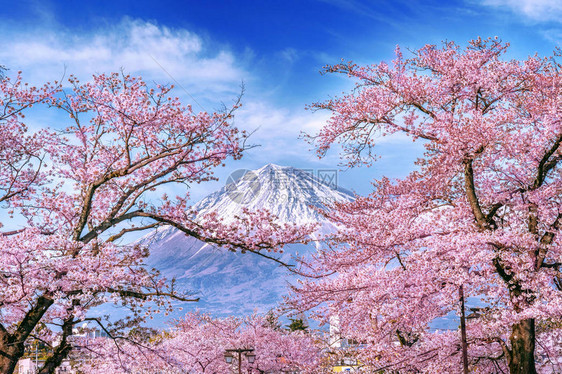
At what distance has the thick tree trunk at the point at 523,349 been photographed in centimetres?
1114

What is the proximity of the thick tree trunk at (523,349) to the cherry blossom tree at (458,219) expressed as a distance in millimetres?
22

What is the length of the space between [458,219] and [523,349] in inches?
123

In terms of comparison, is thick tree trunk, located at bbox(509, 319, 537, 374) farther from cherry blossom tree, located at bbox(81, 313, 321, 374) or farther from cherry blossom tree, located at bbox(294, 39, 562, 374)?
cherry blossom tree, located at bbox(81, 313, 321, 374)

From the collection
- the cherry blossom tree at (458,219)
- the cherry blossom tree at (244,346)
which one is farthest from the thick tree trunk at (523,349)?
the cherry blossom tree at (244,346)

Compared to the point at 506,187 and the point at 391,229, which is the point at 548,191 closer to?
the point at 506,187

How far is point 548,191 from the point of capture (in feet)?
35.6

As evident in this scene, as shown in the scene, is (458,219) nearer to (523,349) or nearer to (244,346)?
(523,349)

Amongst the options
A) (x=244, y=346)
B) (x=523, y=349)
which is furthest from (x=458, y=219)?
(x=244, y=346)

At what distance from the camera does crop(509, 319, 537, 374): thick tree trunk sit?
1114cm

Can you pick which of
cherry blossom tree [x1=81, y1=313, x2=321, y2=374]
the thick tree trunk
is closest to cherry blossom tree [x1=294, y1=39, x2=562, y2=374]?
the thick tree trunk

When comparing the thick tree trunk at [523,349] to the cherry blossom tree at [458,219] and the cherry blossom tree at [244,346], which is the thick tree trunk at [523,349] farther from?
the cherry blossom tree at [244,346]

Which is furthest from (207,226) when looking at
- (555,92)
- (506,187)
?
(555,92)

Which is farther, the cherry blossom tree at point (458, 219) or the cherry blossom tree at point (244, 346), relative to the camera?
the cherry blossom tree at point (244, 346)

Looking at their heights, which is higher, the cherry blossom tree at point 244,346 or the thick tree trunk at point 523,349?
the cherry blossom tree at point 244,346
